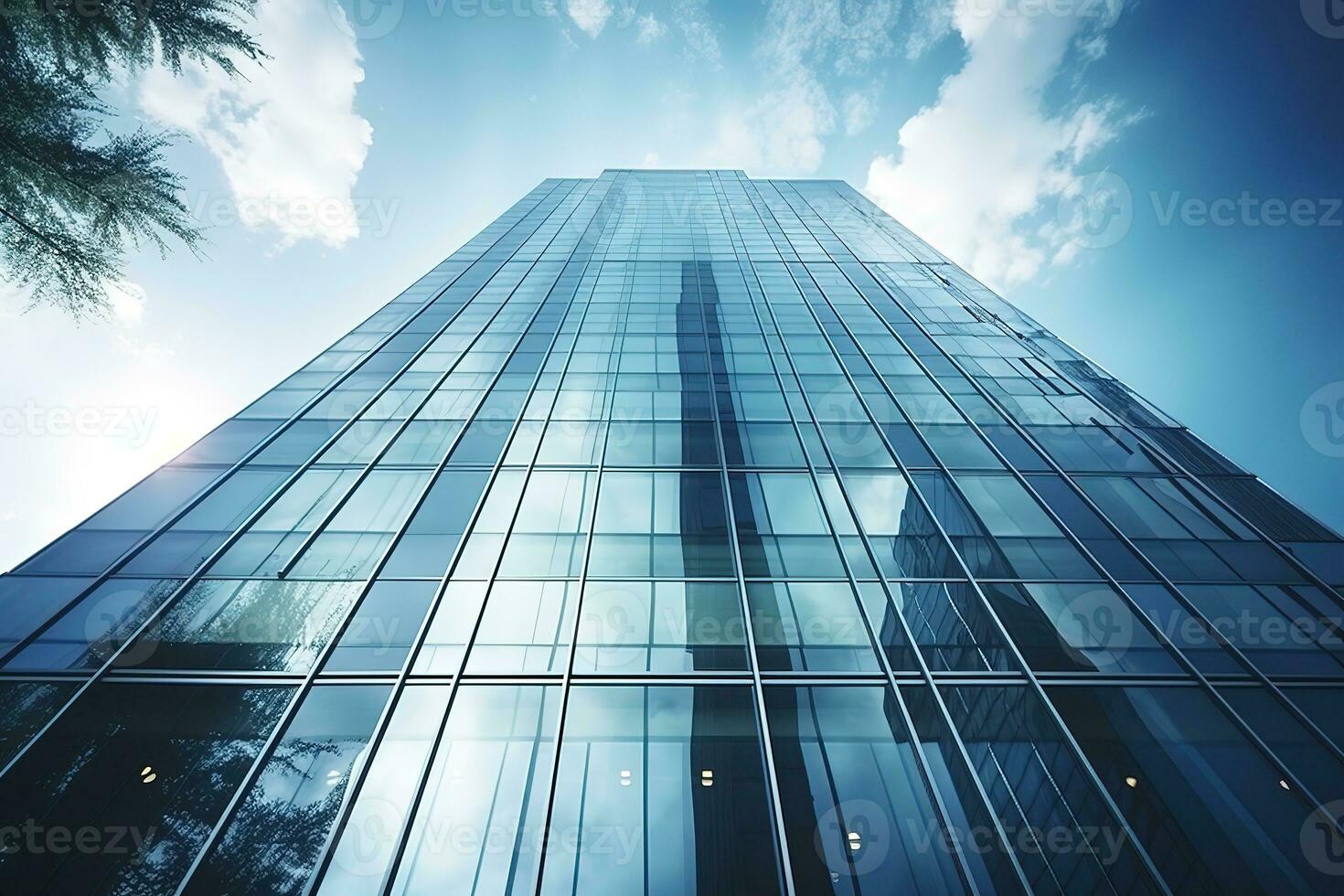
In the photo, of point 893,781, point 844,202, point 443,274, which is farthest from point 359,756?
point 844,202

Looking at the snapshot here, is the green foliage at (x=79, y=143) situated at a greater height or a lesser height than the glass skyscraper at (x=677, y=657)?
greater

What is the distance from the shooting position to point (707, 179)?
139 feet

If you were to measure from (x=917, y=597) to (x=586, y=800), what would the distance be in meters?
6.48

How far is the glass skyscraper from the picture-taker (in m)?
6.41

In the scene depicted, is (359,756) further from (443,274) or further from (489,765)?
(443,274)

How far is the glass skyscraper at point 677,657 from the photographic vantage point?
6410mm

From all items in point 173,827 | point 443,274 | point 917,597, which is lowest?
point 173,827

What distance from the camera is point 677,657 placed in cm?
849

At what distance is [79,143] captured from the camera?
389 inches

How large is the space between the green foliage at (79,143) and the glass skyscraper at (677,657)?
4.53 metres

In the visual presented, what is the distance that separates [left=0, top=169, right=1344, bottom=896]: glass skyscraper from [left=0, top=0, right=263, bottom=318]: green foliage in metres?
4.53

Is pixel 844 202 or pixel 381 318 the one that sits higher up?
pixel 844 202

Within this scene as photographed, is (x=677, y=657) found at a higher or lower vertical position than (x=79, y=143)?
lower

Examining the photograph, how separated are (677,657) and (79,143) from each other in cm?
1434
